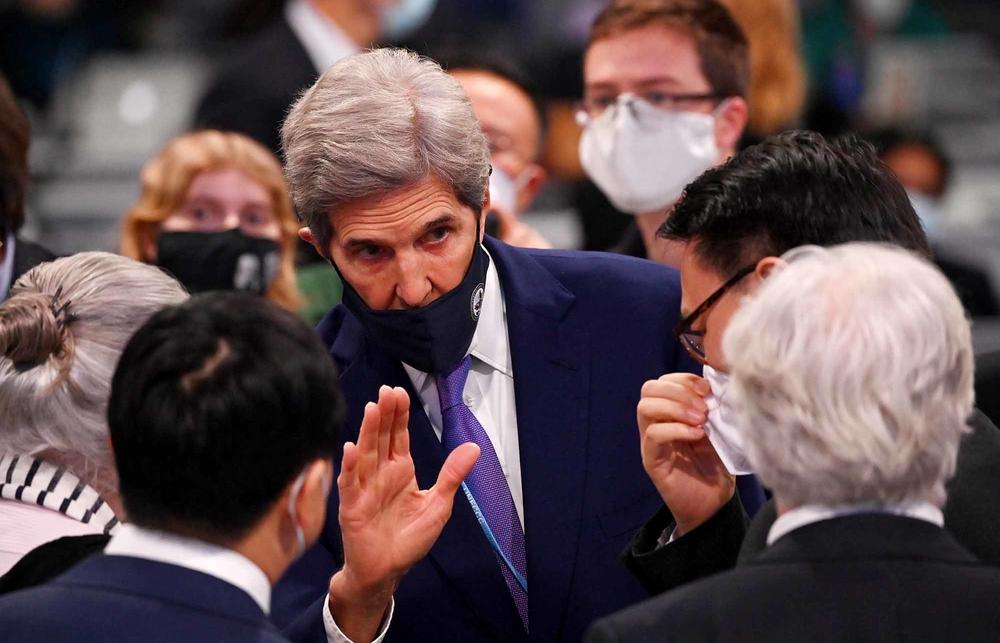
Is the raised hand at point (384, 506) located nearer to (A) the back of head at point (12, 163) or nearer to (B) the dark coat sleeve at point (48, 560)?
(B) the dark coat sleeve at point (48, 560)

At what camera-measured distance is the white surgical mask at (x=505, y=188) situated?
453 centimetres

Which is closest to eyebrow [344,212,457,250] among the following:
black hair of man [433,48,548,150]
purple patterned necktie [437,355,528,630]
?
purple patterned necktie [437,355,528,630]

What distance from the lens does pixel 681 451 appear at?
2.68 meters

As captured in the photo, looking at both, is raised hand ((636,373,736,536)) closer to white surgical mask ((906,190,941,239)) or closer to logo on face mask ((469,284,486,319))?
logo on face mask ((469,284,486,319))

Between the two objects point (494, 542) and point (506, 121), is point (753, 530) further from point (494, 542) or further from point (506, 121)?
point (506, 121)

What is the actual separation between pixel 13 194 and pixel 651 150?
1.55m

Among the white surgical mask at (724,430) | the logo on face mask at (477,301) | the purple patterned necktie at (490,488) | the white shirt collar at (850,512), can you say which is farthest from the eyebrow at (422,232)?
the white shirt collar at (850,512)

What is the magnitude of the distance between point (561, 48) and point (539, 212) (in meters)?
0.89

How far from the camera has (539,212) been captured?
766 cm

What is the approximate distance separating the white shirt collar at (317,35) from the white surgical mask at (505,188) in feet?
4.29

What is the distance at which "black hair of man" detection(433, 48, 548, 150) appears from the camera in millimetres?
4715

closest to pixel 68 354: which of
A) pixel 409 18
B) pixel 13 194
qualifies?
pixel 13 194

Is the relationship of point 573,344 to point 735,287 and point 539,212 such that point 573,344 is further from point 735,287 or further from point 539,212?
point 539,212

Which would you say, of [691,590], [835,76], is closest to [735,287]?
[691,590]
